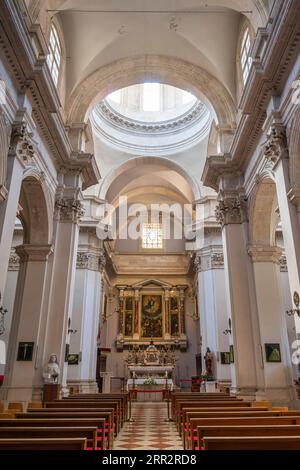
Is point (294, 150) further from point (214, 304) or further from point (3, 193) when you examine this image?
point (214, 304)

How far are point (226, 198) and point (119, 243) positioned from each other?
15.1 m

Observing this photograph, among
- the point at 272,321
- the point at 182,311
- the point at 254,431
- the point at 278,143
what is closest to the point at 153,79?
the point at 278,143

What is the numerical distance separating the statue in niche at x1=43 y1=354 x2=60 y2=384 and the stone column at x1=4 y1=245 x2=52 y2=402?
0.19m

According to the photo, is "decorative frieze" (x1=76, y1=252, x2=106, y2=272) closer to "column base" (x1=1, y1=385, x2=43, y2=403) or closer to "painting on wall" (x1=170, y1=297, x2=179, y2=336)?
"painting on wall" (x1=170, y1=297, x2=179, y2=336)

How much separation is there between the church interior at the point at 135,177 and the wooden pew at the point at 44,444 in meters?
0.01

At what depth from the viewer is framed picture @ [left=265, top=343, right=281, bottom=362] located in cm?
984

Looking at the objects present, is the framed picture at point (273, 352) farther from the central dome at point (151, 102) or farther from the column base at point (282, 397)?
the central dome at point (151, 102)

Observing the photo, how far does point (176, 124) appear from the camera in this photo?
2117 cm

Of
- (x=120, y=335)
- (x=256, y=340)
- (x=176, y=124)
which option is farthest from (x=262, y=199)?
(x=120, y=335)

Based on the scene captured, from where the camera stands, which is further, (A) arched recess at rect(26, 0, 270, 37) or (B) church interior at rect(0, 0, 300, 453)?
(A) arched recess at rect(26, 0, 270, 37)

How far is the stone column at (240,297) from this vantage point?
10352 mm

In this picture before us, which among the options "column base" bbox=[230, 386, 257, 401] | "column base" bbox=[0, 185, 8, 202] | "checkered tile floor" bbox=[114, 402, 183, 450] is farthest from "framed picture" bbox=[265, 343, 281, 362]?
"column base" bbox=[0, 185, 8, 202]

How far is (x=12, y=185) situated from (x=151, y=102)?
17349mm

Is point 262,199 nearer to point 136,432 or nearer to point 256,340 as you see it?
point 256,340
